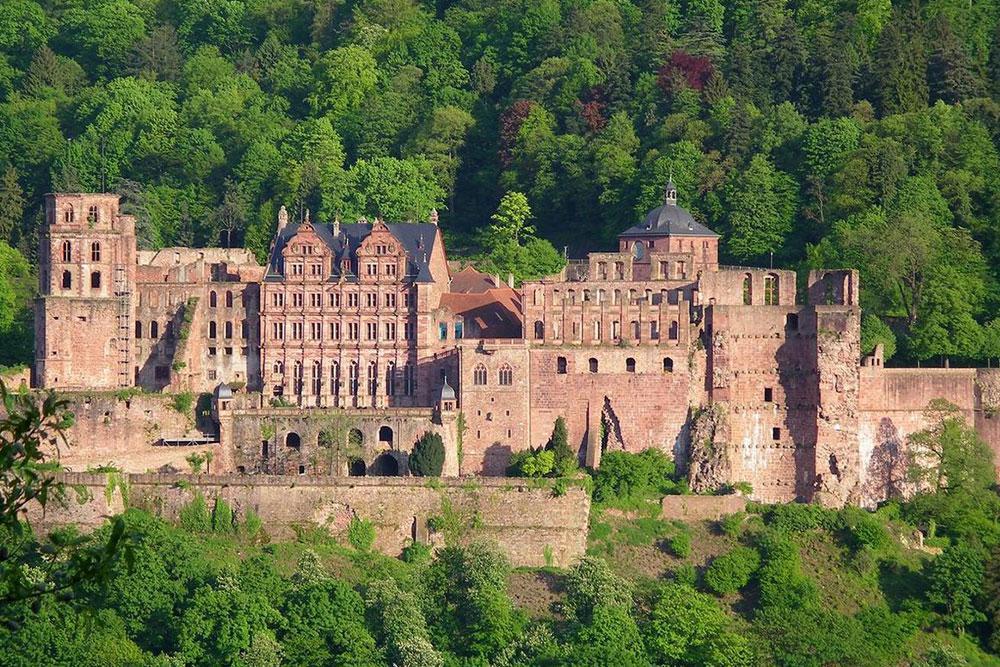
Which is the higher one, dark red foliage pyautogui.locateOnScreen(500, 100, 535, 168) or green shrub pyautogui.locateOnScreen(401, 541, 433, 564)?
dark red foliage pyautogui.locateOnScreen(500, 100, 535, 168)

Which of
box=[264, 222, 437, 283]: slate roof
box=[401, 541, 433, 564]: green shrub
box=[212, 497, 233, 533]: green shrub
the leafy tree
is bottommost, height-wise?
the leafy tree

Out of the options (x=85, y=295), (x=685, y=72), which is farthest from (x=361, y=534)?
(x=685, y=72)

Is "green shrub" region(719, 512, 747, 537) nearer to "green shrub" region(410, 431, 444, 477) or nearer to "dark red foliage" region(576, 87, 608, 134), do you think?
"green shrub" region(410, 431, 444, 477)

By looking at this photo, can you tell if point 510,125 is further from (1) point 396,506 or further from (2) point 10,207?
(1) point 396,506

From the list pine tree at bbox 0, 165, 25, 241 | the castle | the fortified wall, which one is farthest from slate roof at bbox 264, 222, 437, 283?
pine tree at bbox 0, 165, 25, 241

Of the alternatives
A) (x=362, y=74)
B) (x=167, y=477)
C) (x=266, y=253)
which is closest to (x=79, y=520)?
(x=167, y=477)

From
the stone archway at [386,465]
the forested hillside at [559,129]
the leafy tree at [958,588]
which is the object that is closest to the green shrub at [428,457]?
the stone archway at [386,465]
